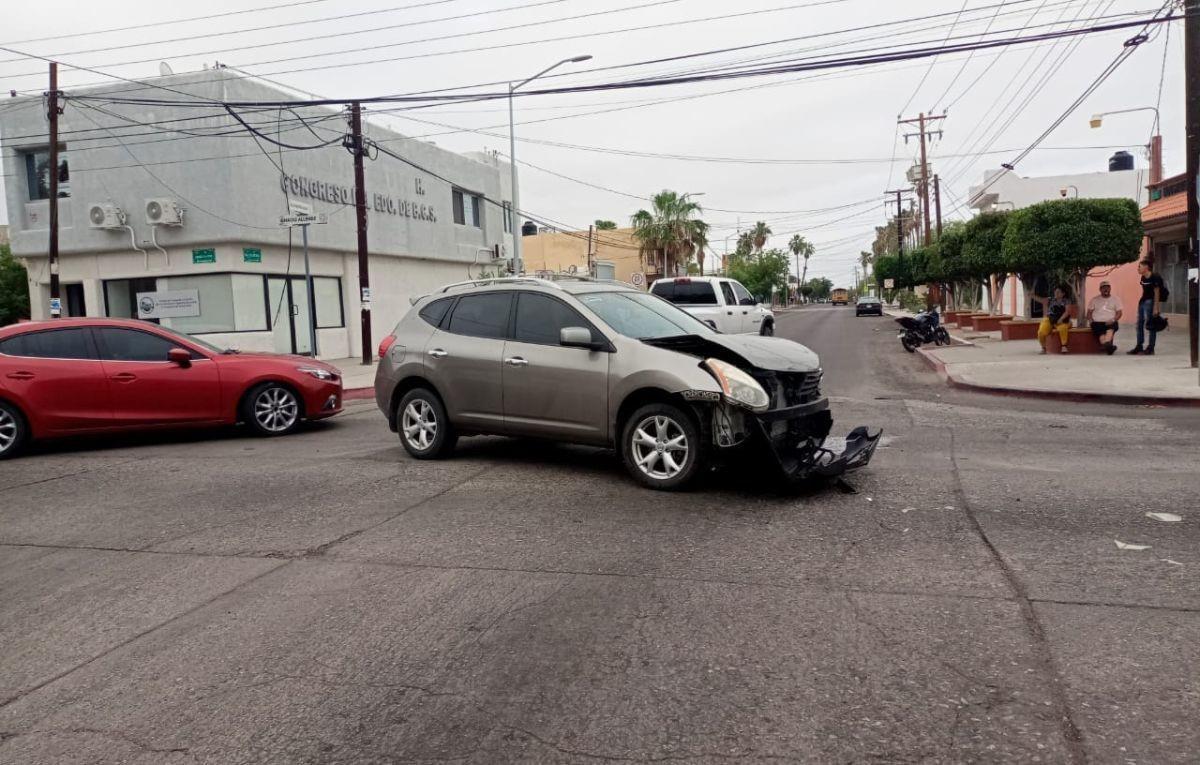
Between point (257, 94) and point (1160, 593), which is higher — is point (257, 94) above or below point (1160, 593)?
above

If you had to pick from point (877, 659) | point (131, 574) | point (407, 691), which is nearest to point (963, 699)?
point (877, 659)

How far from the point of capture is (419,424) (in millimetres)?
8859

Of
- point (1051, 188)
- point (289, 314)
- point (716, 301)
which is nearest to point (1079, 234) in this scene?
point (716, 301)

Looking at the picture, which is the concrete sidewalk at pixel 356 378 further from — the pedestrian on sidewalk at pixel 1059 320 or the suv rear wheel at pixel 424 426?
the pedestrian on sidewalk at pixel 1059 320

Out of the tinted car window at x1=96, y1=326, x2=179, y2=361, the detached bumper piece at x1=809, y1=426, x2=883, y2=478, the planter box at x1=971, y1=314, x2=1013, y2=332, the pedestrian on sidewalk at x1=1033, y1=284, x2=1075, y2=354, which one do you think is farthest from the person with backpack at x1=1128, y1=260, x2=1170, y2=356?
the tinted car window at x1=96, y1=326, x2=179, y2=361

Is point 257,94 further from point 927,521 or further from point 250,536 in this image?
point 927,521

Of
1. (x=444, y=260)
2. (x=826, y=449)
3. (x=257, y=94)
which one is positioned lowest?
(x=826, y=449)

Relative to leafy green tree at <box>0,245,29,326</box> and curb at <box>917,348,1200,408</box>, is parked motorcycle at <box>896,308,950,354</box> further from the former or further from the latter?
leafy green tree at <box>0,245,29,326</box>

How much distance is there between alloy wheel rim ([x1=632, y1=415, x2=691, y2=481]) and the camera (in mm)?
6984

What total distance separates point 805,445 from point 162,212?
21.2m

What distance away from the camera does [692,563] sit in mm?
5223

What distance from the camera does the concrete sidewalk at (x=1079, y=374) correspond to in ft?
41.1

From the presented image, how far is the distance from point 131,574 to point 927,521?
5.18m

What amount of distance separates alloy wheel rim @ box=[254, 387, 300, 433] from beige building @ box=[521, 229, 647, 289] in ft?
185
